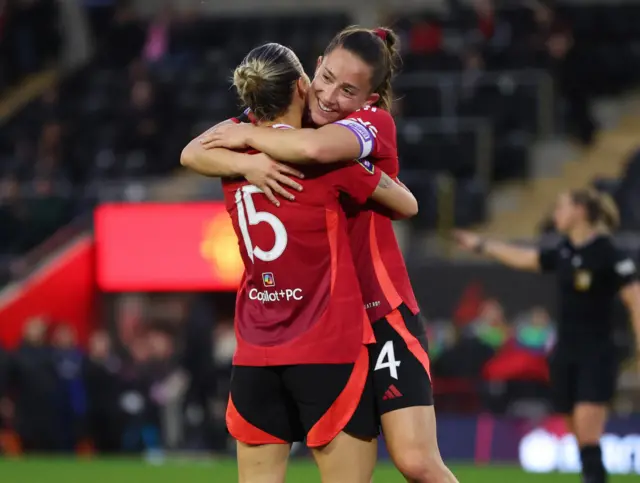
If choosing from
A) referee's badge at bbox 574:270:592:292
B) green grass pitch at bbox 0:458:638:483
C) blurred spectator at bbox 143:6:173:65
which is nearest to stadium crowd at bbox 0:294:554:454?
green grass pitch at bbox 0:458:638:483

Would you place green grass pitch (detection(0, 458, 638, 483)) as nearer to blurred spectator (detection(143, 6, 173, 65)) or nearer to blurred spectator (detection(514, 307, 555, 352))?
blurred spectator (detection(514, 307, 555, 352))

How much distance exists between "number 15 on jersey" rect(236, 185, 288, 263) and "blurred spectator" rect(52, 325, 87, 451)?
9.39m

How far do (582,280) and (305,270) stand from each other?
3.89m

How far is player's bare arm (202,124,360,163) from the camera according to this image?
4598 mm

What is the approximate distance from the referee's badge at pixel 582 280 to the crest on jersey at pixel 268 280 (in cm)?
388

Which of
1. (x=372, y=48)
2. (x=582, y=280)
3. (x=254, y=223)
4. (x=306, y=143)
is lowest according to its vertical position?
(x=582, y=280)

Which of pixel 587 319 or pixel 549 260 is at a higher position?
pixel 549 260

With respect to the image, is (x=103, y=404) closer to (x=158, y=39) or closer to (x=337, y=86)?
(x=158, y=39)

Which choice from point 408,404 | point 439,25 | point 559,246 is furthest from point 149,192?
point 408,404

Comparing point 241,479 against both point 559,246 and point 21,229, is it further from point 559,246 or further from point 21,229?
point 21,229

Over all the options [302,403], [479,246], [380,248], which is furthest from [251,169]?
[479,246]

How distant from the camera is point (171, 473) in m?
11.2

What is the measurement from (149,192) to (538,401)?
5305mm

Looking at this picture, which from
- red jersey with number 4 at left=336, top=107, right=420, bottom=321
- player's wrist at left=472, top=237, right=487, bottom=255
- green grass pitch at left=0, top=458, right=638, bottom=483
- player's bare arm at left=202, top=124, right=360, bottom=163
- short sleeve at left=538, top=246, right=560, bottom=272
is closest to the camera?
player's bare arm at left=202, top=124, right=360, bottom=163
